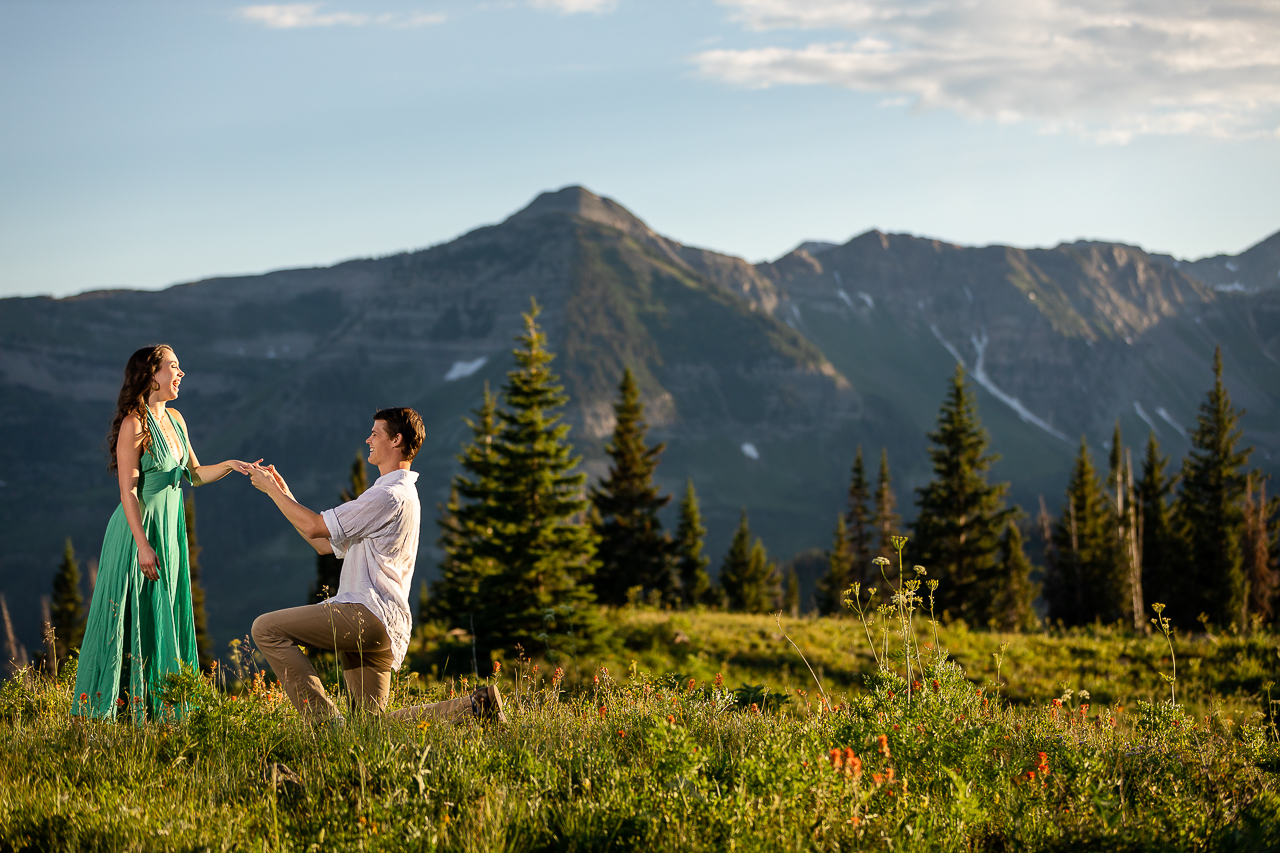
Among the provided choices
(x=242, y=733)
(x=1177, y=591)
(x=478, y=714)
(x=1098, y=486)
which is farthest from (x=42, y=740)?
(x=1098, y=486)

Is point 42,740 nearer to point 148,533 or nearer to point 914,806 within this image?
point 148,533

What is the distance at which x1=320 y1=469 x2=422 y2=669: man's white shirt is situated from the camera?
17.1 ft

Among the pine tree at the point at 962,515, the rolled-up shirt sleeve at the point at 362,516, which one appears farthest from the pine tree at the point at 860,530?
the rolled-up shirt sleeve at the point at 362,516

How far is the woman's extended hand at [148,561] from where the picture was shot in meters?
5.94

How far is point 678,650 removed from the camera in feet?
73.0

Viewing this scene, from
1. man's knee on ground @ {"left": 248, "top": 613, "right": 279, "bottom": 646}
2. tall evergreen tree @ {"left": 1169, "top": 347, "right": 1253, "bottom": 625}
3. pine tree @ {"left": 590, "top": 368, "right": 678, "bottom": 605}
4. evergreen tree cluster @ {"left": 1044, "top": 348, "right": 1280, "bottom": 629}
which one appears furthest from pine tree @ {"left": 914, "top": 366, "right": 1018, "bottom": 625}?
man's knee on ground @ {"left": 248, "top": 613, "right": 279, "bottom": 646}

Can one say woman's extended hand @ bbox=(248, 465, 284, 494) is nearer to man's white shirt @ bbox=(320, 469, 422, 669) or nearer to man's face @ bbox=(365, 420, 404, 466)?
man's white shirt @ bbox=(320, 469, 422, 669)

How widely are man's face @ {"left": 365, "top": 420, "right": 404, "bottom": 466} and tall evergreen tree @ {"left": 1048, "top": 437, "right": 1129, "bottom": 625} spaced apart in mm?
59465

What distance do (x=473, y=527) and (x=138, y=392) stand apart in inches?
1091

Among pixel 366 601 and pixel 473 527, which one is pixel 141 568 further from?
pixel 473 527

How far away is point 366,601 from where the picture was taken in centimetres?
528

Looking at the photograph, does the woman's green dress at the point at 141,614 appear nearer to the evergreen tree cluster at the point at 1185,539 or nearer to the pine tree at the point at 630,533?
the pine tree at the point at 630,533

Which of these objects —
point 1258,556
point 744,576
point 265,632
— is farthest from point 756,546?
point 265,632

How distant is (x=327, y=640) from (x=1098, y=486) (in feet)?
234
